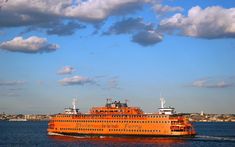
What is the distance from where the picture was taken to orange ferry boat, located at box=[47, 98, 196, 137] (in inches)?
4112

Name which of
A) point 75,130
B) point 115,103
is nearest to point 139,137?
point 115,103

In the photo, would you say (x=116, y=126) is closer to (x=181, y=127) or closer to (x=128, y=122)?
(x=128, y=122)

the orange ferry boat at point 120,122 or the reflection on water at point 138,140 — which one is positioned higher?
the orange ferry boat at point 120,122

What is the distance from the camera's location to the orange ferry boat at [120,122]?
10444 cm

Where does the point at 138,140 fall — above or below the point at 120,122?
below

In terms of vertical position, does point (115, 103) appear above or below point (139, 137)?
above

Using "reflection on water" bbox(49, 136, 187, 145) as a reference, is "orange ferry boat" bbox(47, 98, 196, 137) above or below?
above

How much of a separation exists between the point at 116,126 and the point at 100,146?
935 inches

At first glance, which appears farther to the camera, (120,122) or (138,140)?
(120,122)

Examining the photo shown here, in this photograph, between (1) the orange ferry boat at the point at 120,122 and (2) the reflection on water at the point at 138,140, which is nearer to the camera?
(2) the reflection on water at the point at 138,140

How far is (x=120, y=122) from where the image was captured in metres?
112

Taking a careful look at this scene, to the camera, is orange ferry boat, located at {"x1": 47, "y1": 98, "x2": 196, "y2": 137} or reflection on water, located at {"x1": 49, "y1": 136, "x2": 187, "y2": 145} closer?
reflection on water, located at {"x1": 49, "y1": 136, "x2": 187, "y2": 145}

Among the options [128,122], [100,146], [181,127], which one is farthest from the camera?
[128,122]

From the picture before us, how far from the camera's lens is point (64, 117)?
407 ft
